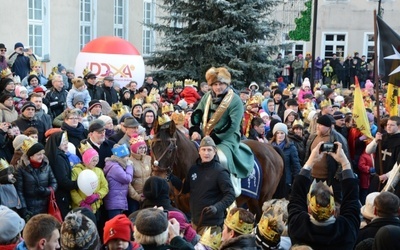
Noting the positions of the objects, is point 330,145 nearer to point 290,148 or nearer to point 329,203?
point 329,203

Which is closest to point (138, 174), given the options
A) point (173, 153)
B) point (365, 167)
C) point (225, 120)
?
point (173, 153)

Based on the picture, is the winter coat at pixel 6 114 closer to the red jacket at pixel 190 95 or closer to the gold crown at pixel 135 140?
the gold crown at pixel 135 140

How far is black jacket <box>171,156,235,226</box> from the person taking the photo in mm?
8078

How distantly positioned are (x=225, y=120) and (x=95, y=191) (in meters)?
1.99

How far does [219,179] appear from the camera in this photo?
8242 mm

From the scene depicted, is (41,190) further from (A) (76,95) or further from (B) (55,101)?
(B) (55,101)

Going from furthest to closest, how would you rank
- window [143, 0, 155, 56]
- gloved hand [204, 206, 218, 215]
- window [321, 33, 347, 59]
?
window [321, 33, 347, 59]
window [143, 0, 155, 56]
gloved hand [204, 206, 218, 215]

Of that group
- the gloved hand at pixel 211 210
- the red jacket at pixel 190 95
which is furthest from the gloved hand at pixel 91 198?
the red jacket at pixel 190 95

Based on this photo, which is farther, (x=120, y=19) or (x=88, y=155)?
(x=120, y=19)

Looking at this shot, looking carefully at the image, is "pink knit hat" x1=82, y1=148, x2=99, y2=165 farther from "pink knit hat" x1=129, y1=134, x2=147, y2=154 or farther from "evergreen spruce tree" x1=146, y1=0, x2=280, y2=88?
"evergreen spruce tree" x1=146, y1=0, x2=280, y2=88

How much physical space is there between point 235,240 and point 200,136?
522cm

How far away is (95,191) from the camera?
9164mm

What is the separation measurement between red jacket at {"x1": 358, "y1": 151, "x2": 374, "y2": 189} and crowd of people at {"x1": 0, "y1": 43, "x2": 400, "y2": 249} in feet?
0.06

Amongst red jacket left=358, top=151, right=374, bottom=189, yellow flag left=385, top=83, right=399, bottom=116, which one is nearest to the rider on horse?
yellow flag left=385, top=83, right=399, bottom=116
